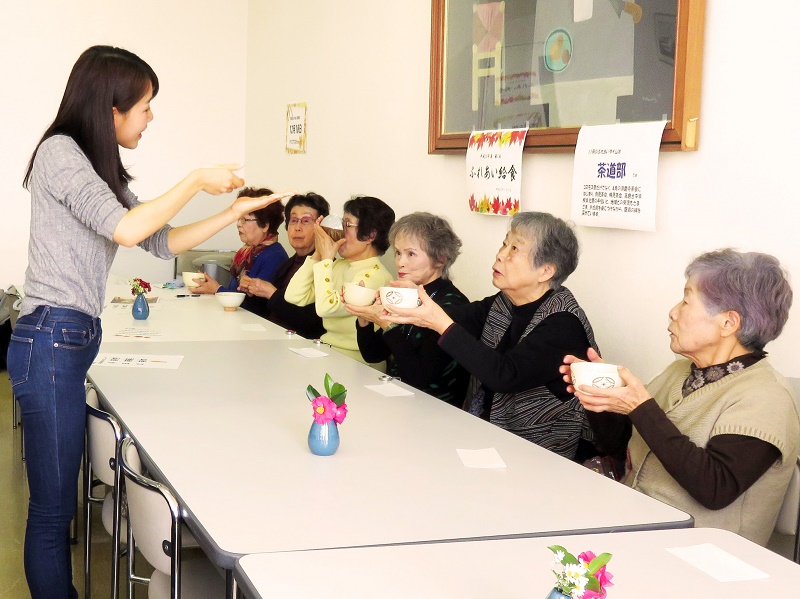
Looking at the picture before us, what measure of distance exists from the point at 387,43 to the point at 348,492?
308 centimetres

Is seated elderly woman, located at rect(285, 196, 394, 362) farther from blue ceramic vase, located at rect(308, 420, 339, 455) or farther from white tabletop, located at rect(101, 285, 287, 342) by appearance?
blue ceramic vase, located at rect(308, 420, 339, 455)

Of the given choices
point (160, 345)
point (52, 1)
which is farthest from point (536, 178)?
point (52, 1)

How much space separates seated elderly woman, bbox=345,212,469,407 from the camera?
2961mm

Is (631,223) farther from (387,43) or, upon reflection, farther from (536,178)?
(387,43)

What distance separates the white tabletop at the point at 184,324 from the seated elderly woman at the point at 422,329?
43 centimetres

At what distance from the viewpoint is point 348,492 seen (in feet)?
5.57

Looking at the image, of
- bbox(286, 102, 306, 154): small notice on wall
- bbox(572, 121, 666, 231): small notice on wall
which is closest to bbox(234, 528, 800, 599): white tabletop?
bbox(572, 121, 666, 231): small notice on wall

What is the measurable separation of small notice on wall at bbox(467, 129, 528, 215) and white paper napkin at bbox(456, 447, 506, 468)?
1497 millimetres

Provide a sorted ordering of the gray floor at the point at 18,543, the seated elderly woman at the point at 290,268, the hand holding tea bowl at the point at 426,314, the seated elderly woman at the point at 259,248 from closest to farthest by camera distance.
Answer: the hand holding tea bowl at the point at 426,314 < the gray floor at the point at 18,543 < the seated elderly woman at the point at 290,268 < the seated elderly woman at the point at 259,248

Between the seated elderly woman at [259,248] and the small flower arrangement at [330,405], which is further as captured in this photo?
the seated elderly woman at [259,248]

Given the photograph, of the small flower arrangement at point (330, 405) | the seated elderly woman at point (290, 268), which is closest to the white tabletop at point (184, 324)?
the seated elderly woman at point (290, 268)

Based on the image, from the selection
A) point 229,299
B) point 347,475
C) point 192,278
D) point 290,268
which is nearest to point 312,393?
point 347,475

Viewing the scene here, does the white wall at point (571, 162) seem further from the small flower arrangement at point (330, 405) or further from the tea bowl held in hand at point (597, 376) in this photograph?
the small flower arrangement at point (330, 405)

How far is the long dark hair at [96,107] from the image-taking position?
2094 mm
